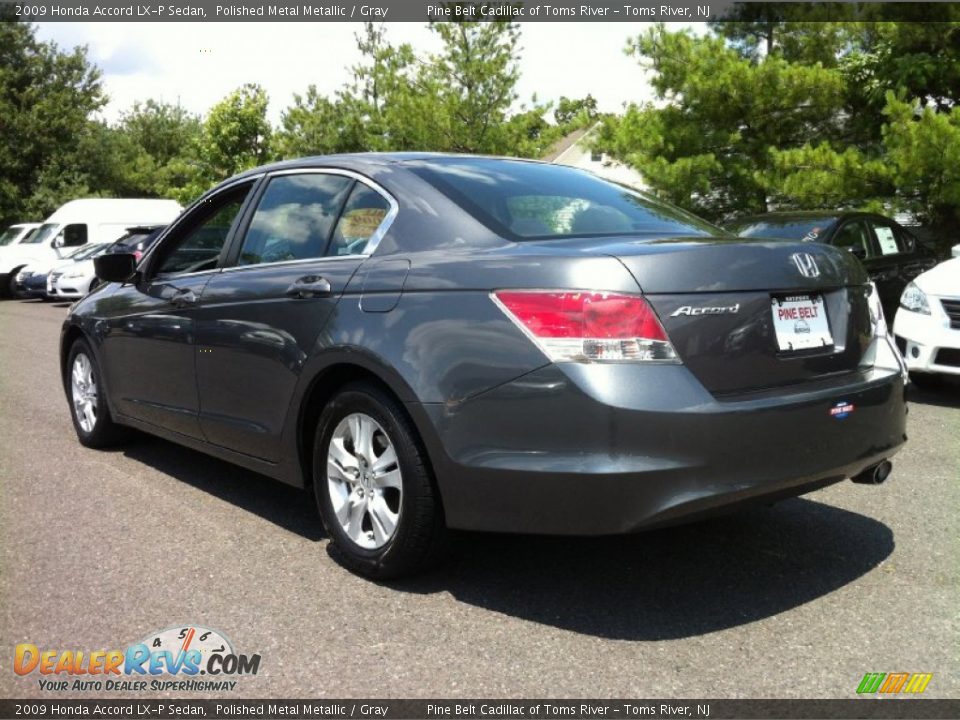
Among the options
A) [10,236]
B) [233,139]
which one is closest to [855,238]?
[10,236]

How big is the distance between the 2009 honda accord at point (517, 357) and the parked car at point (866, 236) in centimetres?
529

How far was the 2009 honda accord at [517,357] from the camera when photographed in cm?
308

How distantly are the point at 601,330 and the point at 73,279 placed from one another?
20.1 metres

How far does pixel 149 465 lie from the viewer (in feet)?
18.7

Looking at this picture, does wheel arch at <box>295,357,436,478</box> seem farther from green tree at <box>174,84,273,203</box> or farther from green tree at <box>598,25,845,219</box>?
green tree at <box>174,84,273,203</box>

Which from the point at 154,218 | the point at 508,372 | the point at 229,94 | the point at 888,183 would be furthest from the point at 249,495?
the point at 229,94

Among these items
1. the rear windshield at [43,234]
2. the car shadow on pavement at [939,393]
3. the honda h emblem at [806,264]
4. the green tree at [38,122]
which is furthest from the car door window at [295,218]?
the green tree at [38,122]

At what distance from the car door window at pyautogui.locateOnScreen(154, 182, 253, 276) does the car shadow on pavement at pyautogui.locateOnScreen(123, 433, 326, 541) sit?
1142 mm

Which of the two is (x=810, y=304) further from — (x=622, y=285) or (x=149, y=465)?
(x=149, y=465)

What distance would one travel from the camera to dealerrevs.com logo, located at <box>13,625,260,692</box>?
2.97 m

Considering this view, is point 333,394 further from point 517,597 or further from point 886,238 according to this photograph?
point 886,238

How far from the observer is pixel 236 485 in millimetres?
5262

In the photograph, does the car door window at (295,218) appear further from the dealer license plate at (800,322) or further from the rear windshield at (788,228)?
the rear windshield at (788,228)

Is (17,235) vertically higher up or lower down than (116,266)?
lower down
